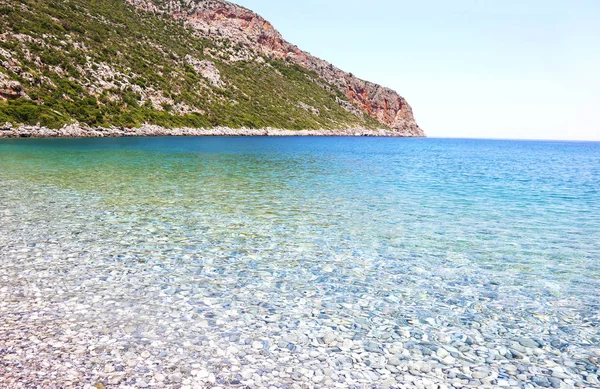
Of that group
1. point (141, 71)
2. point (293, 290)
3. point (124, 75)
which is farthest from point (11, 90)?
point (293, 290)

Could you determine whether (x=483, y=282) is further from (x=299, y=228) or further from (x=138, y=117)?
(x=138, y=117)

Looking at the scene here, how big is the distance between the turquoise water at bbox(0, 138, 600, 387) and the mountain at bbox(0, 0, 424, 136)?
68392mm

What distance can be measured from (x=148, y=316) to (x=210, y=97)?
128606 millimetres

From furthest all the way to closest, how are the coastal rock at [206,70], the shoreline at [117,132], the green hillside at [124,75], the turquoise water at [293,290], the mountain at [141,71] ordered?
1. the coastal rock at [206,70]
2. the mountain at [141,71]
3. the green hillside at [124,75]
4. the shoreline at [117,132]
5. the turquoise water at [293,290]

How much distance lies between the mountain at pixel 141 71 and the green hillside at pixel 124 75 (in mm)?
271

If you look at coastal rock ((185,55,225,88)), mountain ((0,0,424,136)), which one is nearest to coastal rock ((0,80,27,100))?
mountain ((0,0,424,136))

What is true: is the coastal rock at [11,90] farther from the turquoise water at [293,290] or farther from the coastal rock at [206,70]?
the coastal rock at [206,70]

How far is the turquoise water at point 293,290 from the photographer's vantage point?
6980 mm

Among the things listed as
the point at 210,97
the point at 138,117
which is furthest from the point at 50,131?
the point at 210,97

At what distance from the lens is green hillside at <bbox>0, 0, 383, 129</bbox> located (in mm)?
80250

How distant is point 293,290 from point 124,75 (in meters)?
108

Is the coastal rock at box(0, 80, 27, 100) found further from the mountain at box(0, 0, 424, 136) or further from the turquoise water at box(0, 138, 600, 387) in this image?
the turquoise water at box(0, 138, 600, 387)

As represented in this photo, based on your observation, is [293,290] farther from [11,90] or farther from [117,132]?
[117,132]

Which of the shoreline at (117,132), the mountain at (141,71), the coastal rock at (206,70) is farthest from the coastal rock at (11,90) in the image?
the coastal rock at (206,70)
